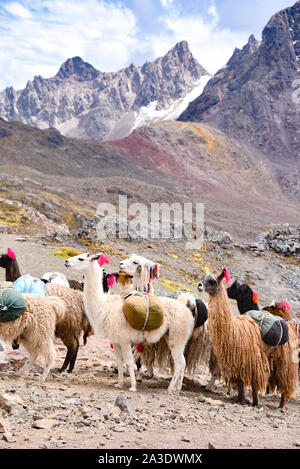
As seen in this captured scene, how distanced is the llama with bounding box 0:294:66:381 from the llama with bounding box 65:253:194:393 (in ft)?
1.93

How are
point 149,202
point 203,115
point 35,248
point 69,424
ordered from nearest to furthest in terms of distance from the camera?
point 69,424, point 35,248, point 149,202, point 203,115

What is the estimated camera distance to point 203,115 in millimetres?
100938

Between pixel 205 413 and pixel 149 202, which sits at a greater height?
pixel 149 202

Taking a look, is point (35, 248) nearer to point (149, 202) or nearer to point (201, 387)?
point (201, 387)

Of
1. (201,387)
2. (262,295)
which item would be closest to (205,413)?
(201,387)

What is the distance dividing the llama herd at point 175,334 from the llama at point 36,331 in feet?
0.04

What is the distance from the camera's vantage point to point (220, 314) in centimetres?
596

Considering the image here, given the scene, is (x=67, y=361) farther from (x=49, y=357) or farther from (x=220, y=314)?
(x=220, y=314)

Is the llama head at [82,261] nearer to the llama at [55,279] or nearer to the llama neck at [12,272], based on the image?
the llama at [55,279]

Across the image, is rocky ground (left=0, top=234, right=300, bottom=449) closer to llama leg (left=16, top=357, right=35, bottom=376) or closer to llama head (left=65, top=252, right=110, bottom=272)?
llama leg (left=16, top=357, right=35, bottom=376)

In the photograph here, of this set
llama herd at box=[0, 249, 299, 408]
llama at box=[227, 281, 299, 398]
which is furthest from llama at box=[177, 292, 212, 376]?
llama at box=[227, 281, 299, 398]

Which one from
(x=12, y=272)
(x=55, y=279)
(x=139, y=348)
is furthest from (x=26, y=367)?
(x=12, y=272)

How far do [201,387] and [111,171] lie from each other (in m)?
63.5
